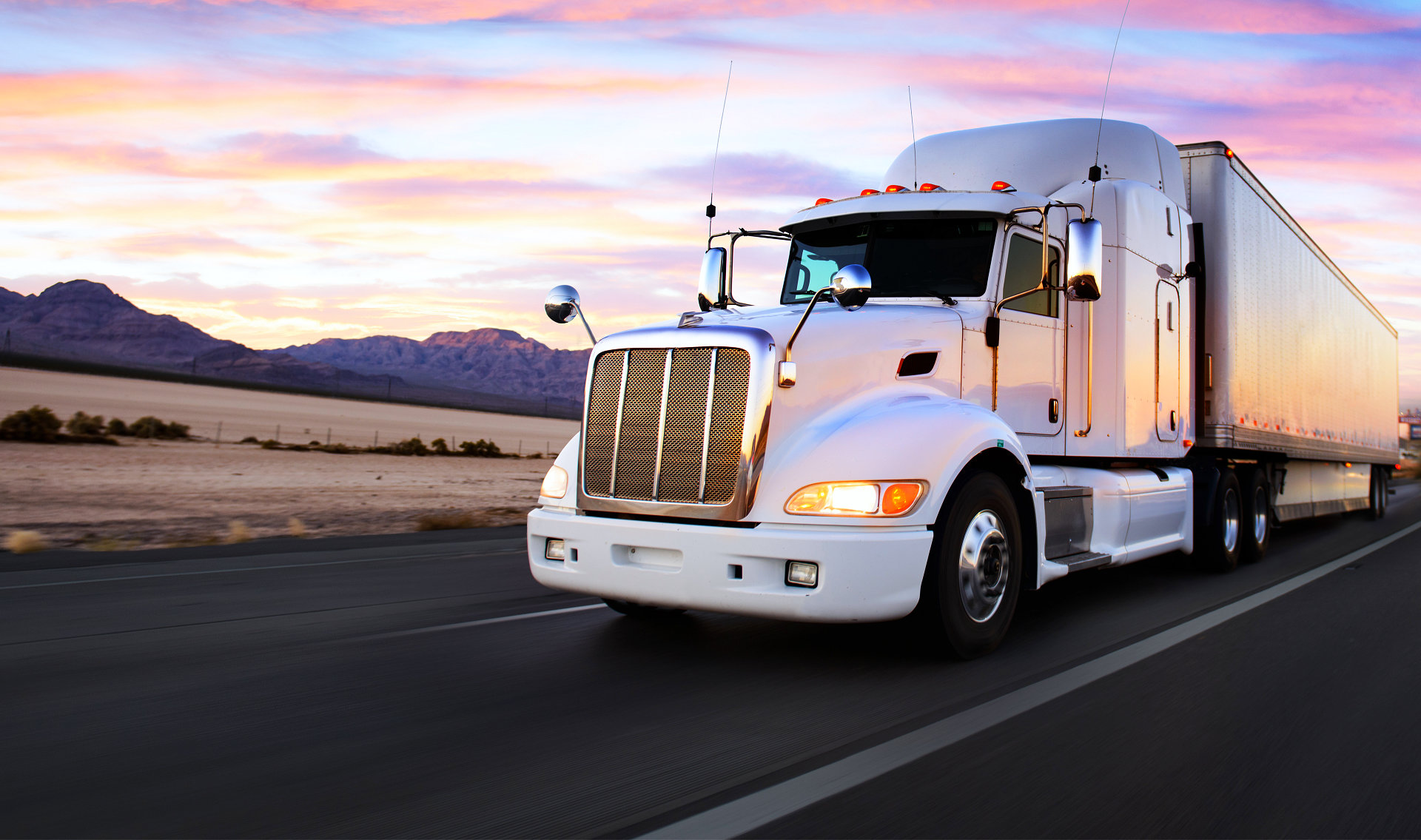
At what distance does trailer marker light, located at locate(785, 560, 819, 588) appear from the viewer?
514cm

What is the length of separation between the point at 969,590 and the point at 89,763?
422cm

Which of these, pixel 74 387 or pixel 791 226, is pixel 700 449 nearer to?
pixel 791 226

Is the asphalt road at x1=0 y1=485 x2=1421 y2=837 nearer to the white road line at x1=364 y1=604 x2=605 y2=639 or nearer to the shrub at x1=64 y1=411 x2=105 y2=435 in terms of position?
the white road line at x1=364 y1=604 x2=605 y2=639

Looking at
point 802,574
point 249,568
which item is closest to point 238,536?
point 249,568

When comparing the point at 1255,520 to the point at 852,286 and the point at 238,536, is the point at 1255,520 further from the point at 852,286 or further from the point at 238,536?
the point at 238,536

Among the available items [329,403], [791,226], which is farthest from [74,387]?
[791,226]

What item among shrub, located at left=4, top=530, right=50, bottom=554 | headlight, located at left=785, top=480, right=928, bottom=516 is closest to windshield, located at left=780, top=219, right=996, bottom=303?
headlight, located at left=785, top=480, right=928, bottom=516

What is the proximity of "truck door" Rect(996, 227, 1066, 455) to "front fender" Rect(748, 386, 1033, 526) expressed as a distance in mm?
1311

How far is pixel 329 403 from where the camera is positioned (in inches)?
5679

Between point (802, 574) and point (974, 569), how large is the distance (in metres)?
1.22

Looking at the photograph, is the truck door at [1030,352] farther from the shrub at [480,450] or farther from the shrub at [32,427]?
the shrub at [480,450]

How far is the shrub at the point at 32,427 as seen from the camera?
4222 cm

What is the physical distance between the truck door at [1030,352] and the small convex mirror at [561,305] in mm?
2798

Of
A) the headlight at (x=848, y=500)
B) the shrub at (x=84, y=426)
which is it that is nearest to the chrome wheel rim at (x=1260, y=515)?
the headlight at (x=848, y=500)
